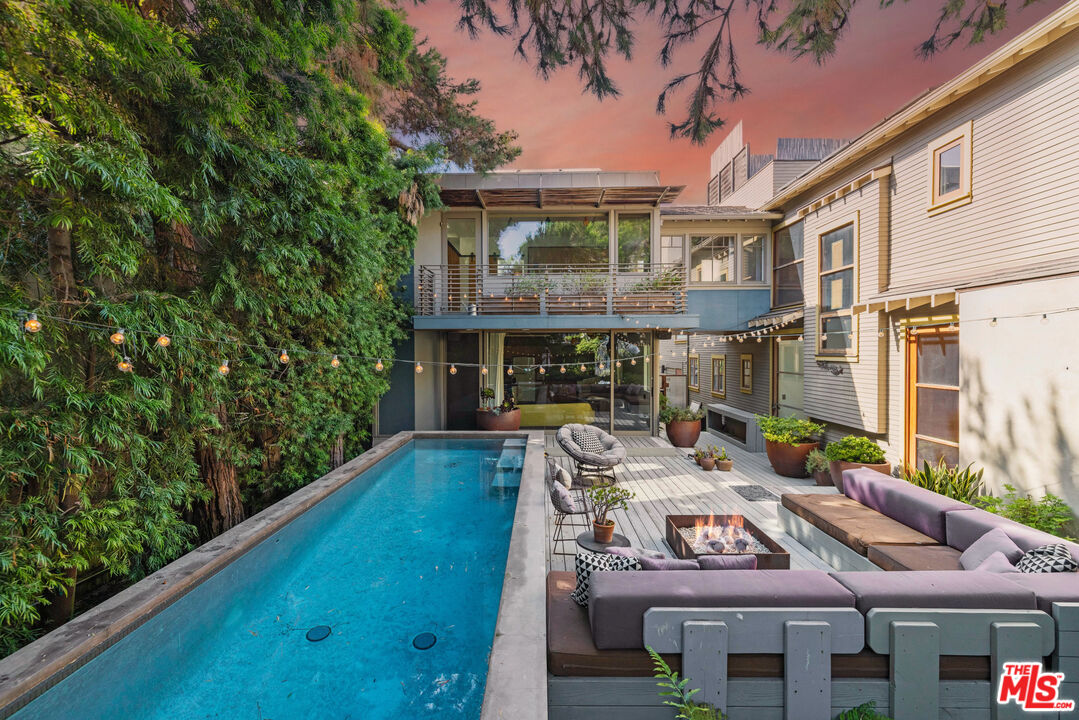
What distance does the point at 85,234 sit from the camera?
3240 millimetres

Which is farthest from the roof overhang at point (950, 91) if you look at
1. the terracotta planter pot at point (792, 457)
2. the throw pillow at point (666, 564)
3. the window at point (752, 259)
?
the throw pillow at point (666, 564)

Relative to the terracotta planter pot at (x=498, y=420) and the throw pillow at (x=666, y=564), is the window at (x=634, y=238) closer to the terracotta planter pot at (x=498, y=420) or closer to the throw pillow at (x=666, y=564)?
the terracotta planter pot at (x=498, y=420)

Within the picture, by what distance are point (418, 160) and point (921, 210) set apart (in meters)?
9.10

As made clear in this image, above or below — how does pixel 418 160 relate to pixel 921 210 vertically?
above

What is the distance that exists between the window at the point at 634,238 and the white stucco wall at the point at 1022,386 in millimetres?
5992

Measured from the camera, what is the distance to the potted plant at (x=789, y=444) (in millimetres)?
7523

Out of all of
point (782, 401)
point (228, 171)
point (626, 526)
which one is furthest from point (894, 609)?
point (782, 401)

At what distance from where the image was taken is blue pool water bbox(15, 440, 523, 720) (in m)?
2.96

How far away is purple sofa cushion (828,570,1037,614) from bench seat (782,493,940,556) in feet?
4.22

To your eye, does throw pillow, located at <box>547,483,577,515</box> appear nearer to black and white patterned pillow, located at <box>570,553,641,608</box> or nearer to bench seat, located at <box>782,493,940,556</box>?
black and white patterned pillow, located at <box>570,553,641,608</box>

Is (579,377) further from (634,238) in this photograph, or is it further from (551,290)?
(634,238)

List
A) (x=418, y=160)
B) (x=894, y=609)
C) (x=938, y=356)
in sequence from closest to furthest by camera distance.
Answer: (x=894, y=609) < (x=938, y=356) < (x=418, y=160)

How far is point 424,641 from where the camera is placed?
373 cm

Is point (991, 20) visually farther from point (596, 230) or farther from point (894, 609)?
point (596, 230)
